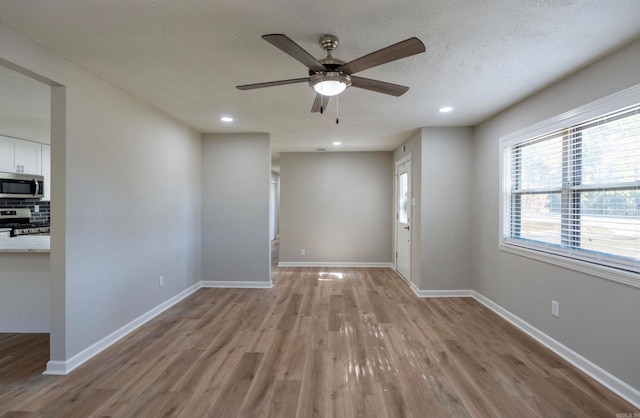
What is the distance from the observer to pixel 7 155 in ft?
14.5

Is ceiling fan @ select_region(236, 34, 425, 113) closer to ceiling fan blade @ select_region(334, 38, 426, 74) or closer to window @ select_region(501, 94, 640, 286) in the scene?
ceiling fan blade @ select_region(334, 38, 426, 74)

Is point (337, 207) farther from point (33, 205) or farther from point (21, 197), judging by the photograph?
point (33, 205)

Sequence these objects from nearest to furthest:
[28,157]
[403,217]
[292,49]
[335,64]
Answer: [292,49]
[335,64]
[28,157]
[403,217]

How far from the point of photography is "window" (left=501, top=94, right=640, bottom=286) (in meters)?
2.00

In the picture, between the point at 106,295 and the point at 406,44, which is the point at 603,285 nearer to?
the point at 406,44

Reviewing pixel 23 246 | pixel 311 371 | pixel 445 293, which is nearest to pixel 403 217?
pixel 445 293

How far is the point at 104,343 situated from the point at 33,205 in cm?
451

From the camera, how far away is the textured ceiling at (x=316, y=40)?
64.6 inches

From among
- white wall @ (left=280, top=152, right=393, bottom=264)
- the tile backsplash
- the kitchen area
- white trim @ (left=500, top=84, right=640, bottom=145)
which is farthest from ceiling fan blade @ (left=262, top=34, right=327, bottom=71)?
the tile backsplash

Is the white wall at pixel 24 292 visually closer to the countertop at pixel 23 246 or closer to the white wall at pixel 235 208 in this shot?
the countertop at pixel 23 246

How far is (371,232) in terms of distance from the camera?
19.9 ft

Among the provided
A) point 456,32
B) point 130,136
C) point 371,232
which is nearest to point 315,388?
point 456,32

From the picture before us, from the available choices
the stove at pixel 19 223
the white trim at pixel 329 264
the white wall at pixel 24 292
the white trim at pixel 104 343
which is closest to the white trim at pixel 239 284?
the white trim at pixel 104 343

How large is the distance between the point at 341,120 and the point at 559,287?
9.67ft
